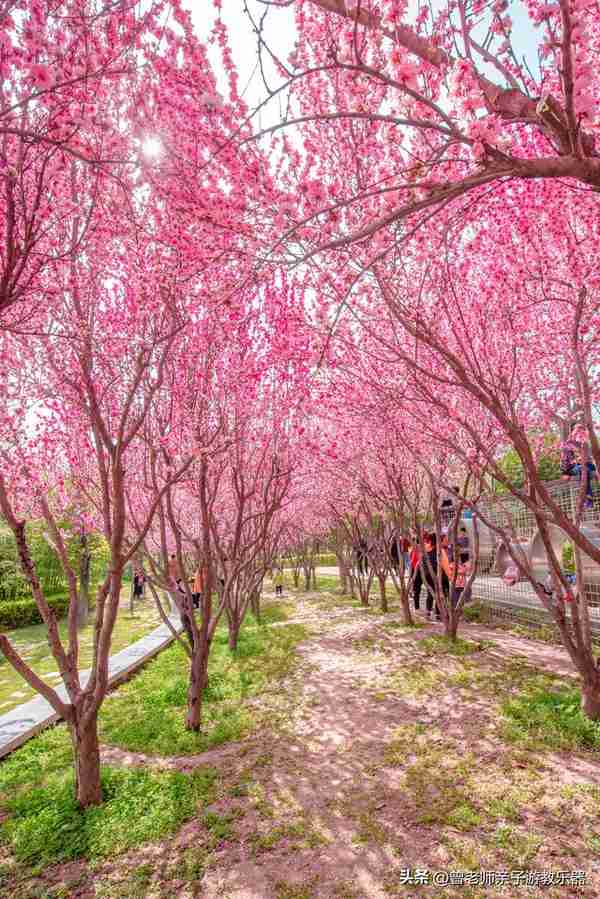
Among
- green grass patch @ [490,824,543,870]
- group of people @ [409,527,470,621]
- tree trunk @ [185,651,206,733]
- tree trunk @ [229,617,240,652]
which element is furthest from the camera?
tree trunk @ [229,617,240,652]

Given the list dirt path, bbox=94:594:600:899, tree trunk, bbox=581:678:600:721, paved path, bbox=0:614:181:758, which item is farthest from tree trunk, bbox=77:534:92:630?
tree trunk, bbox=581:678:600:721

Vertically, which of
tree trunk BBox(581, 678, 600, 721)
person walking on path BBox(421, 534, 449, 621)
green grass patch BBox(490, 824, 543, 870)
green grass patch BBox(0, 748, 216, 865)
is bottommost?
green grass patch BBox(0, 748, 216, 865)

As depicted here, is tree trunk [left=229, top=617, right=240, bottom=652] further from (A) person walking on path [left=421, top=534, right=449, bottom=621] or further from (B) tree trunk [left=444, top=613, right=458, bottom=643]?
(B) tree trunk [left=444, top=613, right=458, bottom=643]

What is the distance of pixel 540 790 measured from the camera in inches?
161

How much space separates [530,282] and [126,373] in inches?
188

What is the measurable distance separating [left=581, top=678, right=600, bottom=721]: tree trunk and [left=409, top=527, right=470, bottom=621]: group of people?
362cm

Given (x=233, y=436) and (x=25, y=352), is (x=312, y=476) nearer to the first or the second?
(x=233, y=436)

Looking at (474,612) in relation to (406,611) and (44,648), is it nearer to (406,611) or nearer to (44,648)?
(406,611)

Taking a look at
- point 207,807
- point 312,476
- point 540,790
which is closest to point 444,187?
point 540,790

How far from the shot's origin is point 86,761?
4414 millimetres

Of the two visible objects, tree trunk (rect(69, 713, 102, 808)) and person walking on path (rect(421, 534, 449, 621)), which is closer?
tree trunk (rect(69, 713, 102, 808))

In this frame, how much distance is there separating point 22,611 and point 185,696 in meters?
15.2

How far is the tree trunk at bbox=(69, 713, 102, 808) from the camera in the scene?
4410 mm

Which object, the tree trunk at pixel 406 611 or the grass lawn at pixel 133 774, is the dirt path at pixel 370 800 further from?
the tree trunk at pixel 406 611
